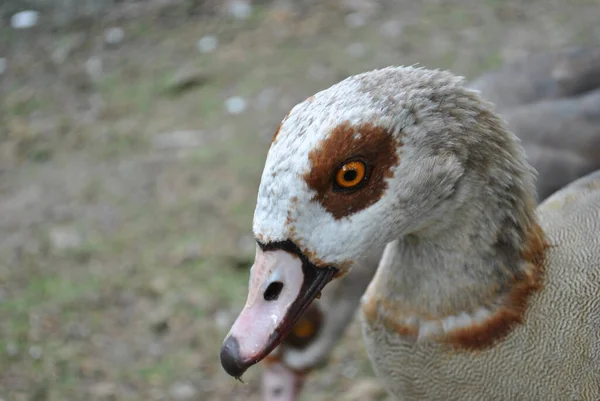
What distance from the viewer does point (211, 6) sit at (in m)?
5.00

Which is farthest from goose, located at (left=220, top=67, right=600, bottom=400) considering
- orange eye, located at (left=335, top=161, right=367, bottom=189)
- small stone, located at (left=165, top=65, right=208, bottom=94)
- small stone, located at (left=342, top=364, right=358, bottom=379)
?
small stone, located at (left=165, top=65, right=208, bottom=94)

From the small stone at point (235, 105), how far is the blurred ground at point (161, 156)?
12 millimetres

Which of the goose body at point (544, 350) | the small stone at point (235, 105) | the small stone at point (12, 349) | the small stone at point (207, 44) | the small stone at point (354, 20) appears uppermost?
the goose body at point (544, 350)

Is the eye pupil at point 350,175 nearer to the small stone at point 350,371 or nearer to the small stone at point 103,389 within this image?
the small stone at point 350,371

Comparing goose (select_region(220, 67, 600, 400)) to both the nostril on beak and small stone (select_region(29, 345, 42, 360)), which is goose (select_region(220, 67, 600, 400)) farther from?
small stone (select_region(29, 345, 42, 360))

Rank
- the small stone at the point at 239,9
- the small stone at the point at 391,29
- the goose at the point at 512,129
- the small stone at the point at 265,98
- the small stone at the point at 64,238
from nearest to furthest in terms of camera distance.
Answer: the goose at the point at 512,129 → the small stone at the point at 64,238 → the small stone at the point at 265,98 → the small stone at the point at 391,29 → the small stone at the point at 239,9

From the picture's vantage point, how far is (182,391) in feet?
9.54

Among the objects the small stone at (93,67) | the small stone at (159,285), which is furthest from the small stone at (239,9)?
the small stone at (159,285)

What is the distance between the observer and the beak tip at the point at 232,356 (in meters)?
1.50

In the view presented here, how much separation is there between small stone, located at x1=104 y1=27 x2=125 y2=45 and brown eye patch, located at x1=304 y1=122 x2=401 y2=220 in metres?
3.67

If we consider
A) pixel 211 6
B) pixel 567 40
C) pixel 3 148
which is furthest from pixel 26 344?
pixel 567 40

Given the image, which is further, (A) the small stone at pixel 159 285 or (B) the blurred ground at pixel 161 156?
(A) the small stone at pixel 159 285

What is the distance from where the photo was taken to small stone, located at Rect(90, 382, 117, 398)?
2.89m

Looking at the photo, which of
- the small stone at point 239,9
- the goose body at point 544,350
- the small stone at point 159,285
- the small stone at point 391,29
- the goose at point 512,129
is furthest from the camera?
the small stone at point 239,9
